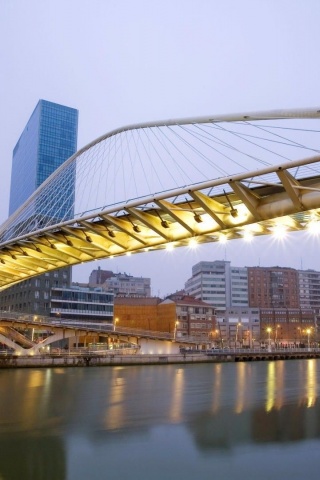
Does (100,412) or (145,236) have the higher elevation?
(145,236)

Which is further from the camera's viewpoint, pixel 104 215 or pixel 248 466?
pixel 104 215

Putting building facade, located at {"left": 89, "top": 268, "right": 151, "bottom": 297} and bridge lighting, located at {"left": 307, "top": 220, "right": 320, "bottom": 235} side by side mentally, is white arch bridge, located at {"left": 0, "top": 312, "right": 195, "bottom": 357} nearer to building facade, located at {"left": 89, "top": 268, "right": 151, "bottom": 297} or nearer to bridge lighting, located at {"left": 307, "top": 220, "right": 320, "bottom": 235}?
bridge lighting, located at {"left": 307, "top": 220, "right": 320, "bottom": 235}

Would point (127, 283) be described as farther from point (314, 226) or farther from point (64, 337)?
point (314, 226)

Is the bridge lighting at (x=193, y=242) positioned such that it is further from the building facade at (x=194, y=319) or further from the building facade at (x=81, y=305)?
the building facade at (x=194, y=319)

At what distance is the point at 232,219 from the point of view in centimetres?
1752

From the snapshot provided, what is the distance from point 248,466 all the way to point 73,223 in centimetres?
1239

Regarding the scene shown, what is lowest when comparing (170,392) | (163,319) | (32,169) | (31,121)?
(170,392)

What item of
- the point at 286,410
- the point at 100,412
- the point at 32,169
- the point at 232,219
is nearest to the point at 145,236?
the point at 232,219

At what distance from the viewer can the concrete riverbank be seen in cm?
5312

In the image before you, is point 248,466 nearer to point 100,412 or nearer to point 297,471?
point 297,471

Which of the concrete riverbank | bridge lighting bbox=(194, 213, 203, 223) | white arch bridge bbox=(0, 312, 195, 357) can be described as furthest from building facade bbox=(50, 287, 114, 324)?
bridge lighting bbox=(194, 213, 203, 223)

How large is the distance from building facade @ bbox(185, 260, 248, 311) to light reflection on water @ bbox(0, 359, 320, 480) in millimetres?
110047

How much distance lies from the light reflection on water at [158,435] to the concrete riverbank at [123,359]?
86.9 feet

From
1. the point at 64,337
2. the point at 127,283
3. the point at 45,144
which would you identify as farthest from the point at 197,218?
the point at 45,144
